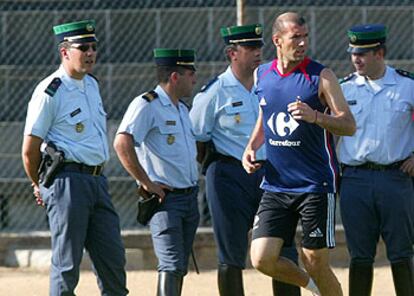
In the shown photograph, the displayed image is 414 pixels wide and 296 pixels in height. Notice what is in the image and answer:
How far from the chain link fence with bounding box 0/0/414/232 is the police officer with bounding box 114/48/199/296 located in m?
4.21

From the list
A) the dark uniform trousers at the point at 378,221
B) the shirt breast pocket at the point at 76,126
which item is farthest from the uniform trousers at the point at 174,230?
the dark uniform trousers at the point at 378,221

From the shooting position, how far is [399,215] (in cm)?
807

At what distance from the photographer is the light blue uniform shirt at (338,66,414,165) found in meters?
8.11

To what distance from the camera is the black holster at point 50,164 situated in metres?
7.52

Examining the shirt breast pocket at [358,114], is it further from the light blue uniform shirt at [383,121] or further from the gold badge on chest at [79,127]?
the gold badge on chest at [79,127]

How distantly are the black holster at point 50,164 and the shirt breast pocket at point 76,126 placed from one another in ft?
0.42

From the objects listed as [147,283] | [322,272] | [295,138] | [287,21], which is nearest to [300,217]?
[322,272]

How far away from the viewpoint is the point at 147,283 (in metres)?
10.3

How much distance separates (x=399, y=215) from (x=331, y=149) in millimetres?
942

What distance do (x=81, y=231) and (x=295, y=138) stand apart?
1.50 meters

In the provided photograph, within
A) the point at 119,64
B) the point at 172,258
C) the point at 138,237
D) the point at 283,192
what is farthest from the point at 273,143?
the point at 119,64

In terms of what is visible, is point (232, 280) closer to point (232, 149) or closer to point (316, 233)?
point (232, 149)

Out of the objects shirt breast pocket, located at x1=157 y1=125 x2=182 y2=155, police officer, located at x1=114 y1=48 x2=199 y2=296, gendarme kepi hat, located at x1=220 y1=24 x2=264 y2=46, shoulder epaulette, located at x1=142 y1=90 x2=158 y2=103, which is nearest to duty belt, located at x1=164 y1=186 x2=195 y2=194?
police officer, located at x1=114 y1=48 x2=199 y2=296

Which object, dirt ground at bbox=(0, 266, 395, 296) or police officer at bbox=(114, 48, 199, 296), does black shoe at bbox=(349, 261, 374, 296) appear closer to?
police officer at bbox=(114, 48, 199, 296)
